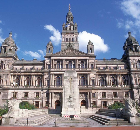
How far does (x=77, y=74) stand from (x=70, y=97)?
26016mm

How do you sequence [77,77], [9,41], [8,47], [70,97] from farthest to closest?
1. [9,41]
2. [8,47]
3. [77,77]
4. [70,97]

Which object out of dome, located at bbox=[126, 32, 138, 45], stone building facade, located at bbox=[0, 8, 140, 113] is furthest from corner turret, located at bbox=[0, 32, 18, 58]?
dome, located at bbox=[126, 32, 138, 45]

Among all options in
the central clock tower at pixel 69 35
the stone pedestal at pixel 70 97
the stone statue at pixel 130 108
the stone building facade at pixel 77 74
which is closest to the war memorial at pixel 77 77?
the stone building facade at pixel 77 74

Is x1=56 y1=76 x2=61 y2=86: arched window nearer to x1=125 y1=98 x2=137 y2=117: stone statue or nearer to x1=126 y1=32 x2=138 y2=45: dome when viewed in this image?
x1=126 y1=32 x2=138 y2=45: dome

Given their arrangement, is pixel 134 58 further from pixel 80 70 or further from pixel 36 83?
pixel 36 83

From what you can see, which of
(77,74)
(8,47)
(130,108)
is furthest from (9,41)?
(130,108)

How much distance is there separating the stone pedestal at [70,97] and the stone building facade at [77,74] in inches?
910

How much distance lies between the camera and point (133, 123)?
62.7 feet

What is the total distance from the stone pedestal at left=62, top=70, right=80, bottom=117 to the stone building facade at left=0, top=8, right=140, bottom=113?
23.1m

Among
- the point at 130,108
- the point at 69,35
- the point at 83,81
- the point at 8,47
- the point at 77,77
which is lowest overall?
the point at 130,108

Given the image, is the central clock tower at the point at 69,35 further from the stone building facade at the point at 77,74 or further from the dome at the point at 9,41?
the dome at the point at 9,41

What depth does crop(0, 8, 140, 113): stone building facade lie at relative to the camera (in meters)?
52.4

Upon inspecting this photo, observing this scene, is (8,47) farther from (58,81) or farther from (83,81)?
(83,81)

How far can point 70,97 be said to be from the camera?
28.0 m
